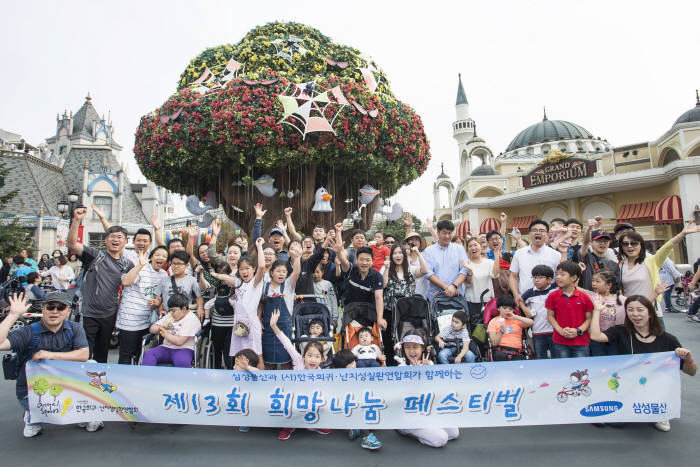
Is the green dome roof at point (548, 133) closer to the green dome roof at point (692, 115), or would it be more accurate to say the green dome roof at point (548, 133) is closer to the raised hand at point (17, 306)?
the green dome roof at point (692, 115)

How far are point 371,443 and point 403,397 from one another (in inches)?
17.6

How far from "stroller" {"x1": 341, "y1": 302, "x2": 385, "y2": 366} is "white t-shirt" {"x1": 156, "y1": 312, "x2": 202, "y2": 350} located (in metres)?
1.65

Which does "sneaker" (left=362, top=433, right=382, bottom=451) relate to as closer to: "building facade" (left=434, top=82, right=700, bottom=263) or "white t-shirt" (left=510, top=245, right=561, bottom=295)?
"white t-shirt" (left=510, top=245, right=561, bottom=295)

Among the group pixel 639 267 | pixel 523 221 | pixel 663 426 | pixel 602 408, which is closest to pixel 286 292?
pixel 602 408

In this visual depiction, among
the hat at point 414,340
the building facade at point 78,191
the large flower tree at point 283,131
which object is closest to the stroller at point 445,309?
the hat at point 414,340

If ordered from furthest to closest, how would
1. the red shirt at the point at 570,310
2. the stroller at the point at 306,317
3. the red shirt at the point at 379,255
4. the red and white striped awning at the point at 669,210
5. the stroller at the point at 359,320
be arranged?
the red and white striped awning at the point at 669,210
the red shirt at the point at 379,255
the stroller at the point at 359,320
the stroller at the point at 306,317
the red shirt at the point at 570,310

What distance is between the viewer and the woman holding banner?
3.44 meters

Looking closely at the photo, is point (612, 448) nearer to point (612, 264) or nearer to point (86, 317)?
point (612, 264)

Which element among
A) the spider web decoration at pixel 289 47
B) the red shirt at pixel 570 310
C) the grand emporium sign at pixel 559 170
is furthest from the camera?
the grand emporium sign at pixel 559 170

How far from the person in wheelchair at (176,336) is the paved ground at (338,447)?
601 millimetres

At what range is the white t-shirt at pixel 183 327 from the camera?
3887 millimetres

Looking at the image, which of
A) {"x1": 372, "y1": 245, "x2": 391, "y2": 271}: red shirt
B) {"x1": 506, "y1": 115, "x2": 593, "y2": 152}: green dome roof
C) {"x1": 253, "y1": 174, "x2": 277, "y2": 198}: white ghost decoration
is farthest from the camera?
{"x1": 506, "y1": 115, "x2": 593, "y2": 152}: green dome roof

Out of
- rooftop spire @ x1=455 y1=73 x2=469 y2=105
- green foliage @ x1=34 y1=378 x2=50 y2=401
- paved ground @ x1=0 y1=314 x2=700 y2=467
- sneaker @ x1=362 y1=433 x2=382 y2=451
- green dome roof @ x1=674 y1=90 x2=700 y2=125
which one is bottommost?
paved ground @ x1=0 y1=314 x2=700 y2=467

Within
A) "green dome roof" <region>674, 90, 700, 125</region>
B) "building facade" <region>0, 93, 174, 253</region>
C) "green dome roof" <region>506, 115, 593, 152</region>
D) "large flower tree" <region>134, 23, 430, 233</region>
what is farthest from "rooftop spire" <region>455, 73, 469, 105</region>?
"large flower tree" <region>134, 23, 430, 233</region>
